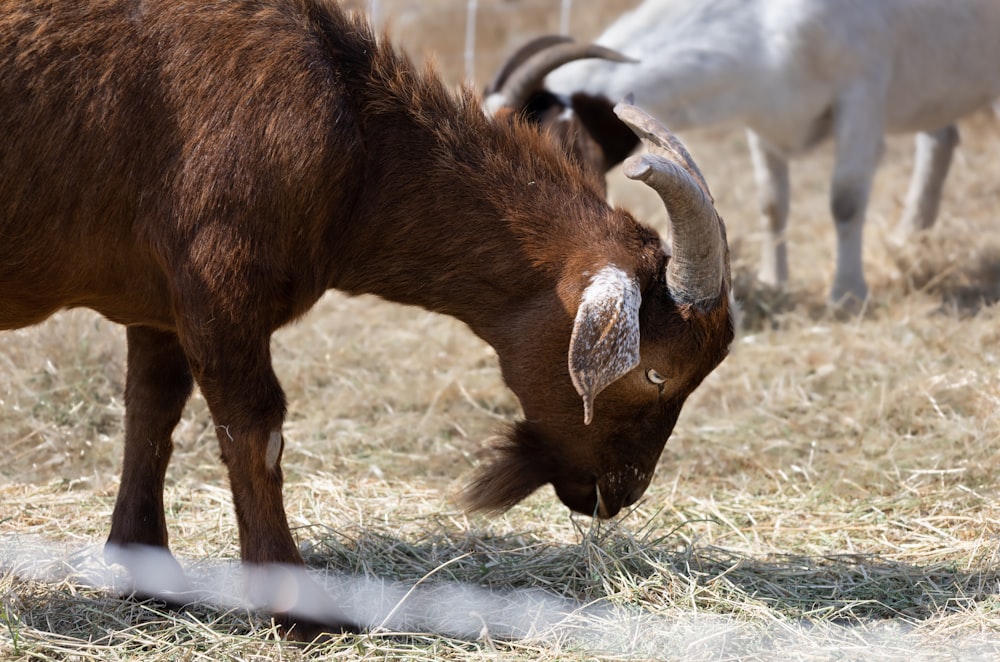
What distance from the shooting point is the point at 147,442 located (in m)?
3.83

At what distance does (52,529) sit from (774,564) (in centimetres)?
246

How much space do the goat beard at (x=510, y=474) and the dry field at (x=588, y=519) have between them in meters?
0.20

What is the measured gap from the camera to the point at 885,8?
7.73 meters

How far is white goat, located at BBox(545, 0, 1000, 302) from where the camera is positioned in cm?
747

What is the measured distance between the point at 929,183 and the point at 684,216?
6.20m

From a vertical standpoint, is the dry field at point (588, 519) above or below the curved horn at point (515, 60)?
below

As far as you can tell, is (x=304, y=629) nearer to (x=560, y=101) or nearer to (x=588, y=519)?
(x=588, y=519)

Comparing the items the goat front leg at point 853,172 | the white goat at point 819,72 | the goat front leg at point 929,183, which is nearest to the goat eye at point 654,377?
the white goat at point 819,72

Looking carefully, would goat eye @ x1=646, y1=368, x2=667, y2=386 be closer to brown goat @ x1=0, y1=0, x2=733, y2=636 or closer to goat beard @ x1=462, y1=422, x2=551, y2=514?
brown goat @ x1=0, y1=0, x2=733, y2=636

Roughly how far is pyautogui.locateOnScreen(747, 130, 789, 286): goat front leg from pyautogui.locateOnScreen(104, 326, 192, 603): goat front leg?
17.3 feet

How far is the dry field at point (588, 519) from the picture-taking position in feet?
11.3

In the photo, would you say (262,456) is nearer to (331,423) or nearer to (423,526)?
(423,526)

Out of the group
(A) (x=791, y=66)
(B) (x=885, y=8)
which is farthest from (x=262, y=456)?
(B) (x=885, y=8)

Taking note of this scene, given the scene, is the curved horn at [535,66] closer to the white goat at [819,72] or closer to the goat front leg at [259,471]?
the white goat at [819,72]
